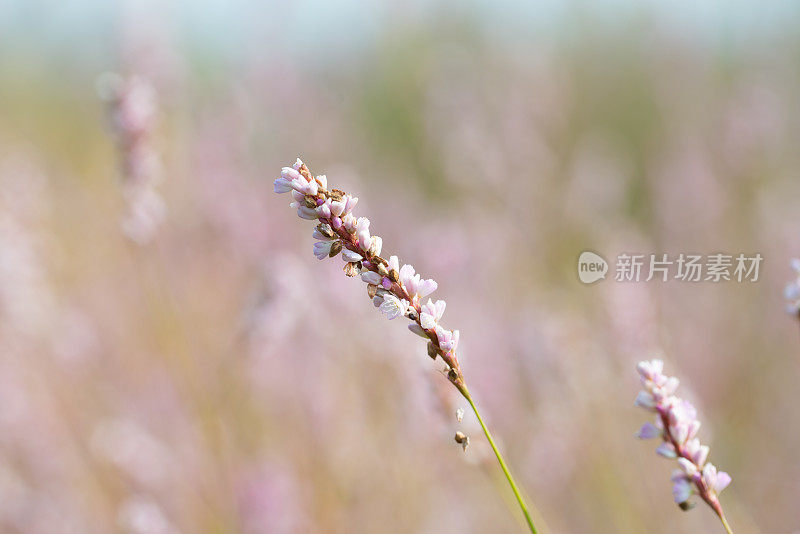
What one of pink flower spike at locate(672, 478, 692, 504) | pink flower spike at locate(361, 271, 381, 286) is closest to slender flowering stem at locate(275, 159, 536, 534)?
pink flower spike at locate(361, 271, 381, 286)

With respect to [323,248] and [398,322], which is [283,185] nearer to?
[323,248]

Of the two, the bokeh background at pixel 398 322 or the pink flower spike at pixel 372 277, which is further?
the bokeh background at pixel 398 322

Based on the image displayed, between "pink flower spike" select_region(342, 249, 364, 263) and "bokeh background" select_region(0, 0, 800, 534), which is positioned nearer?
"pink flower spike" select_region(342, 249, 364, 263)

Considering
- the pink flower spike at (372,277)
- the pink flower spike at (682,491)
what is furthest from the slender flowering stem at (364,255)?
the pink flower spike at (682,491)

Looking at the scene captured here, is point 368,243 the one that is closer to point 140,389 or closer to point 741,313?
point 140,389

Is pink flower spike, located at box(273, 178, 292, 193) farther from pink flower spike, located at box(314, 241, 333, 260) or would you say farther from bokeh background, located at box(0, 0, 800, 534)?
bokeh background, located at box(0, 0, 800, 534)

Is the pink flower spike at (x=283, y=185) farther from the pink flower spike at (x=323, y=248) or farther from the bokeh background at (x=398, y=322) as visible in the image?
the bokeh background at (x=398, y=322)
